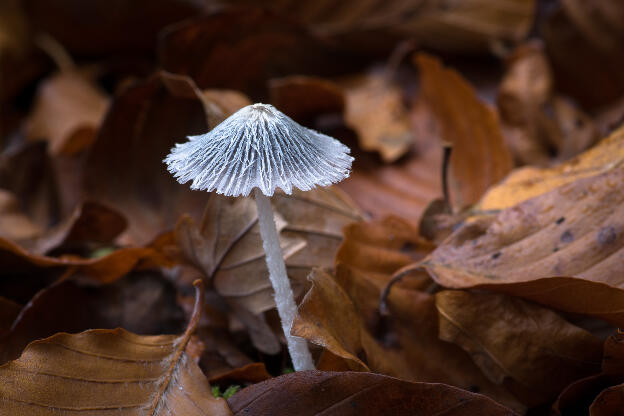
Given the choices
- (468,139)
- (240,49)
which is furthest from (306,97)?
(468,139)

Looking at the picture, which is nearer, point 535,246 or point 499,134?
point 535,246

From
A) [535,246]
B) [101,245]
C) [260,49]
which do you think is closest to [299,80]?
[260,49]

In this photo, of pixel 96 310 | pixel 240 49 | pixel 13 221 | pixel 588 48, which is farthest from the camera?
pixel 588 48

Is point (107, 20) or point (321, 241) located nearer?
point (321, 241)

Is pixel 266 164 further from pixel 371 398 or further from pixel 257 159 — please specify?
pixel 371 398

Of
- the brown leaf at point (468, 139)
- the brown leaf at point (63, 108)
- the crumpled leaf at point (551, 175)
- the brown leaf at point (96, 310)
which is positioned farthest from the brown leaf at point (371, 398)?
the brown leaf at point (63, 108)

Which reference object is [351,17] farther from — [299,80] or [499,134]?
[499,134]

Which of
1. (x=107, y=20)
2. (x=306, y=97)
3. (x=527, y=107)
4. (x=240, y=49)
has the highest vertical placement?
(x=107, y=20)
